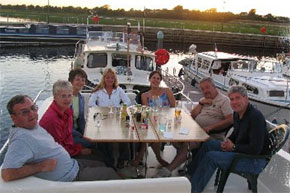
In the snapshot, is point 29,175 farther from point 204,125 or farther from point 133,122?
point 204,125

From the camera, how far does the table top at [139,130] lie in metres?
3.02

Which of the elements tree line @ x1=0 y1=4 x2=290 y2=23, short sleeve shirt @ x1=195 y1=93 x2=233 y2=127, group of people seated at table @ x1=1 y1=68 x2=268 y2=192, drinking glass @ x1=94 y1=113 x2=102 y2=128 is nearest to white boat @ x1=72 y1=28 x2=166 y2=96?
group of people seated at table @ x1=1 y1=68 x2=268 y2=192

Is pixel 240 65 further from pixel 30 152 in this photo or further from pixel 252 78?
pixel 30 152

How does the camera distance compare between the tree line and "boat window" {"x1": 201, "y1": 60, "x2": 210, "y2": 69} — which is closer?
"boat window" {"x1": 201, "y1": 60, "x2": 210, "y2": 69}

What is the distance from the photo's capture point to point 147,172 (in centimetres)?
386

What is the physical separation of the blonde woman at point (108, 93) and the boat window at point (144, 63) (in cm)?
520

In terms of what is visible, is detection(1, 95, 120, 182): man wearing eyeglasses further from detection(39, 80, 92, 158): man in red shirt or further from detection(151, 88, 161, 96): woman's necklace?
detection(151, 88, 161, 96): woman's necklace

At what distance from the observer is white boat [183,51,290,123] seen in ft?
34.3

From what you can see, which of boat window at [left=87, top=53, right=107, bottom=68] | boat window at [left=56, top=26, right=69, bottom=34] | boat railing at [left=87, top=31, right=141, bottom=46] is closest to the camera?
boat window at [left=87, top=53, right=107, bottom=68]

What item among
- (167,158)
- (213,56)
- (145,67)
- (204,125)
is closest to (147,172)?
(167,158)

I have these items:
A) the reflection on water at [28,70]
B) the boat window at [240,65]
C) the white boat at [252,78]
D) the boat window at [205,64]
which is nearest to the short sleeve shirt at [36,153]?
the reflection on water at [28,70]

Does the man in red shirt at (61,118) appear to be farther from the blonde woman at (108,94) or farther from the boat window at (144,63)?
the boat window at (144,63)

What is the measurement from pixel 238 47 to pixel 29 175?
34.1m

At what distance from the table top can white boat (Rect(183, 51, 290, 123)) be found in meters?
7.47
